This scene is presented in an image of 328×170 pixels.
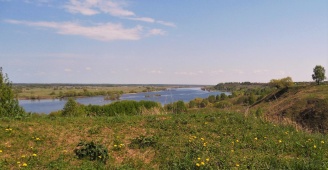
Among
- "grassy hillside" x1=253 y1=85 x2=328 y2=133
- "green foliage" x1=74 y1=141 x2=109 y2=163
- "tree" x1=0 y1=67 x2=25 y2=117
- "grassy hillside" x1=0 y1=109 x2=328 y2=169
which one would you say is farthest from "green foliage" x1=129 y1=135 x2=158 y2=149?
"grassy hillside" x1=253 y1=85 x2=328 y2=133

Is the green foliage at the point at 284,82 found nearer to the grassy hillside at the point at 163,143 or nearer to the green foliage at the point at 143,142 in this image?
the grassy hillside at the point at 163,143

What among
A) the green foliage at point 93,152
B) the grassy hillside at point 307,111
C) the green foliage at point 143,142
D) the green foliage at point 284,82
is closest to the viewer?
the green foliage at point 93,152

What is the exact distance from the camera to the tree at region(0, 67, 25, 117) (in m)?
12.0

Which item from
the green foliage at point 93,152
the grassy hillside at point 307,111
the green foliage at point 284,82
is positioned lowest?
the grassy hillside at point 307,111

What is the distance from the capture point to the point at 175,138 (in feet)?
26.2

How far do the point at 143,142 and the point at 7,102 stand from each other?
925 centimetres

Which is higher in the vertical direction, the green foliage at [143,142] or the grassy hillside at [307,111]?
the green foliage at [143,142]

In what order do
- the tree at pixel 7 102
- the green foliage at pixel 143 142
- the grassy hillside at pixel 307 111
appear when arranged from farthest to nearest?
the grassy hillside at pixel 307 111, the tree at pixel 7 102, the green foliage at pixel 143 142

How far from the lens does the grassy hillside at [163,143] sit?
6.11 m

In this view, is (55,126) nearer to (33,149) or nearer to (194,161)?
(33,149)

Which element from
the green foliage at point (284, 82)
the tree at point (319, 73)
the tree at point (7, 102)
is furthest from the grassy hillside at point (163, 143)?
the green foliage at point (284, 82)

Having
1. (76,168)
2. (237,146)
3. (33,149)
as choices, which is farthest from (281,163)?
(33,149)

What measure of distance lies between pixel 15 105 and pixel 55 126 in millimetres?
6154

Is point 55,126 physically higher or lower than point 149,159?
higher
